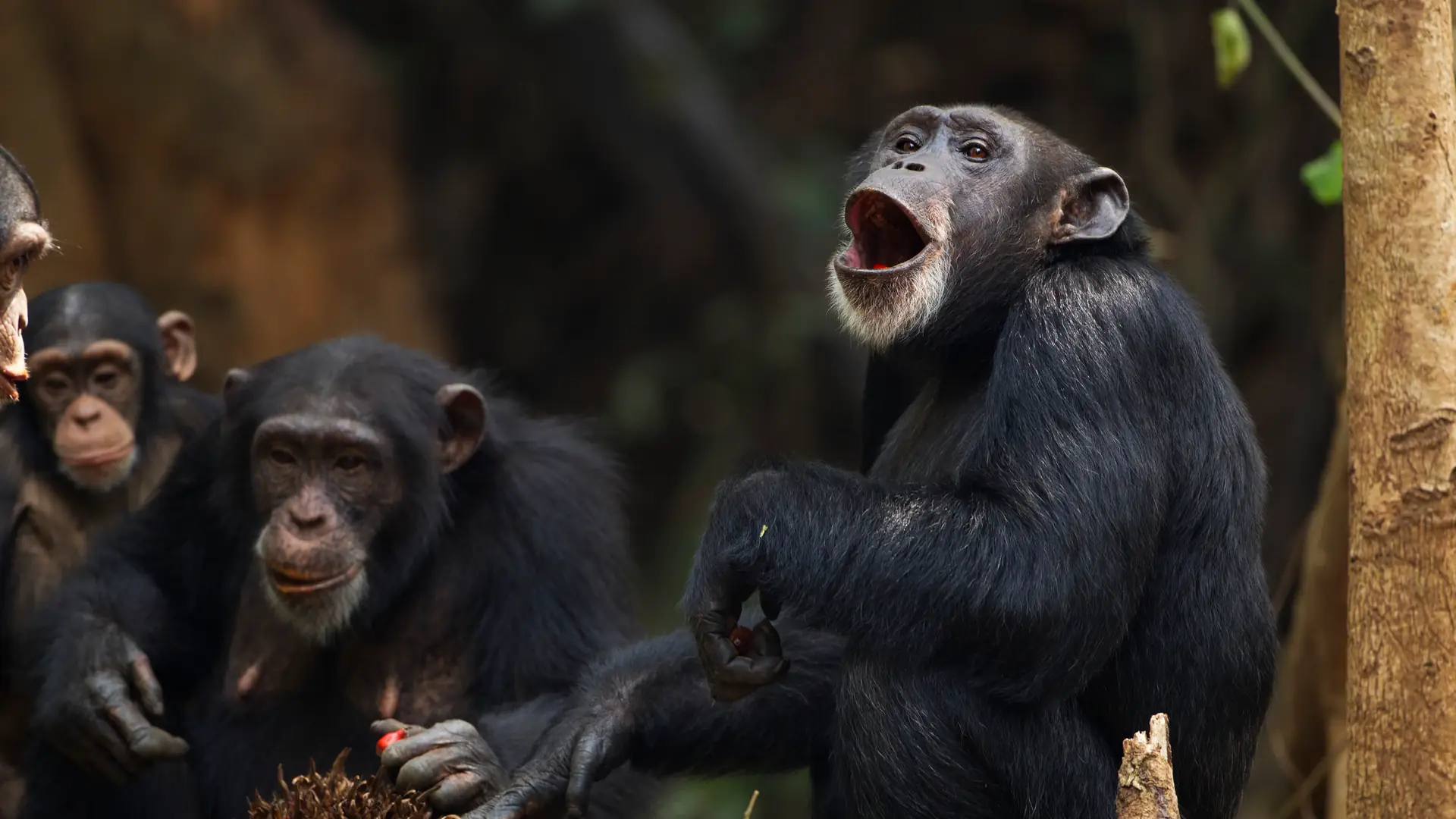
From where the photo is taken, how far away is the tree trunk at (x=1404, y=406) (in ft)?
12.8

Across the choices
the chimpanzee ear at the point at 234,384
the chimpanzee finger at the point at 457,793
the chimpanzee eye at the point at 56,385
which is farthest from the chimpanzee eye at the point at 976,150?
the chimpanzee eye at the point at 56,385

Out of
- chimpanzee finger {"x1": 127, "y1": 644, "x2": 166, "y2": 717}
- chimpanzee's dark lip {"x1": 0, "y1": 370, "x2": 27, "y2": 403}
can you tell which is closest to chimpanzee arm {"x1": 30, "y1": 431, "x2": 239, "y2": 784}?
chimpanzee finger {"x1": 127, "y1": 644, "x2": 166, "y2": 717}

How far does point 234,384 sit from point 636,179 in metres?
5.92

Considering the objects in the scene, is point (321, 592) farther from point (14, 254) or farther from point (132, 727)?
point (14, 254)

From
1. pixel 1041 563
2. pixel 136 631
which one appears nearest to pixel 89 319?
pixel 136 631

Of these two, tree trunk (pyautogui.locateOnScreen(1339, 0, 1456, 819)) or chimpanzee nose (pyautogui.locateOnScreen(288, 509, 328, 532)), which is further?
chimpanzee nose (pyautogui.locateOnScreen(288, 509, 328, 532))

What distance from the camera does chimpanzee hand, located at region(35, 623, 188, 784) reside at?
17.0ft

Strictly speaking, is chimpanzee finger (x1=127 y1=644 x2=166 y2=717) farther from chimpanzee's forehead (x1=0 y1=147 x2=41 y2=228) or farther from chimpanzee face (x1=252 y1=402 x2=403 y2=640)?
chimpanzee's forehead (x1=0 y1=147 x2=41 y2=228)

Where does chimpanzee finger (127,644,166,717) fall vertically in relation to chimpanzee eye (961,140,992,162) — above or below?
below

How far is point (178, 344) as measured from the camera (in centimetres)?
640

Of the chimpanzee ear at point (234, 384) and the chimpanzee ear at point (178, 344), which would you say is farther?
the chimpanzee ear at point (178, 344)

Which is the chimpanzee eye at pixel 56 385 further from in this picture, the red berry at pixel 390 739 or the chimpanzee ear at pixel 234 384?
the red berry at pixel 390 739

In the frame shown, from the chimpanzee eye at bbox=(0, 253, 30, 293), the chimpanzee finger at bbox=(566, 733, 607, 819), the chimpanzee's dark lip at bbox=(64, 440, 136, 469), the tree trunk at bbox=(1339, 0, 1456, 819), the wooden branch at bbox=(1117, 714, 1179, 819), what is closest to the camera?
the wooden branch at bbox=(1117, 714, 1179, 819)

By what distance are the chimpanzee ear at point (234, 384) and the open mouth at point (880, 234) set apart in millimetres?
1977
